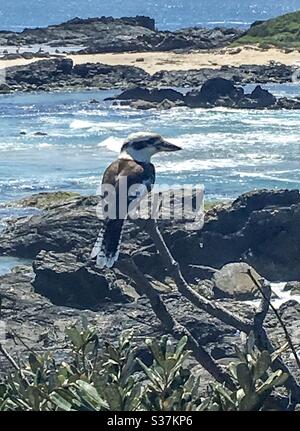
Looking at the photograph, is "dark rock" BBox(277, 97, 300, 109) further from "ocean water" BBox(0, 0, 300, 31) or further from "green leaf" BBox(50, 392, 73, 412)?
"ocean water" BBox(0, 0, 300, 31)

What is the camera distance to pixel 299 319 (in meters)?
12.8

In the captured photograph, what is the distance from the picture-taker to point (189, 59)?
57.4 metres

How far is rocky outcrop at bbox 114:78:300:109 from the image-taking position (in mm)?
41562

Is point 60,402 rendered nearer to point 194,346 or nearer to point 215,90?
point 194,346

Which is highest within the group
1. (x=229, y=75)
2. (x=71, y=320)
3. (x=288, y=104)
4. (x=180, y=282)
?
(x=180, y=282)

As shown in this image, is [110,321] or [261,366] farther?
[110,321]

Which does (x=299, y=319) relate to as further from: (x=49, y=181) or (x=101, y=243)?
(x=49, y=181)

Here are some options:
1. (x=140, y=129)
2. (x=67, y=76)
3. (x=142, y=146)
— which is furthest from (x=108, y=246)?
(x=67, y=76)

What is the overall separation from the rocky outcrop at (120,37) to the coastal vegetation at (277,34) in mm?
1465

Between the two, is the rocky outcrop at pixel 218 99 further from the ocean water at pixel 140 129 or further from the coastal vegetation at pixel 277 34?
the coastal vegetation at pixel 277 34

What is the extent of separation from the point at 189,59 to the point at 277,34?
288 inches

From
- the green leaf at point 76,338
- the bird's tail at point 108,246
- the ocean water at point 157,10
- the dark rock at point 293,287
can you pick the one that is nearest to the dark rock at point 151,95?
the dark rock at point 293,287

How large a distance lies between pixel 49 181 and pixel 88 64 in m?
27.6
